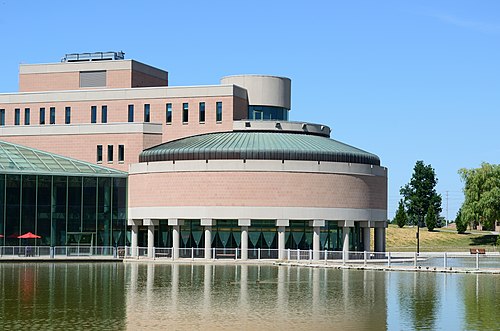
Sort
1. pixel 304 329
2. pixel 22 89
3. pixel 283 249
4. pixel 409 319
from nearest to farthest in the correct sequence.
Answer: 1. pixel 304 329
2. pixel 409 319
3. pixel 283 249
4. pixel 22 89

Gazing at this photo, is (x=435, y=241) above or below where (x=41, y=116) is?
below

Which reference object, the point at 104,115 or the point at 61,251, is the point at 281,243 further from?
the point at 104,115

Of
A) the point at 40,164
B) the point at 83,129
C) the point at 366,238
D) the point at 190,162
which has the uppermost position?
the point at 83,129

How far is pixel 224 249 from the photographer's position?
289 feet

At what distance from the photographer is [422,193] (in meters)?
169

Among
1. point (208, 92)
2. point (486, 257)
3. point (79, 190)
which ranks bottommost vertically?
point (486, 257)

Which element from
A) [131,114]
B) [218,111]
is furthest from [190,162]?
[131,114]

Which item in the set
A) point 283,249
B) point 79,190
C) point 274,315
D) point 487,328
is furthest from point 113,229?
point 487,328

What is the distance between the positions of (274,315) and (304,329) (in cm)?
481

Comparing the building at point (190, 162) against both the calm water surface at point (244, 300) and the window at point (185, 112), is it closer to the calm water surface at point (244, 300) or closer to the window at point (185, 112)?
the window at point (185, 112)

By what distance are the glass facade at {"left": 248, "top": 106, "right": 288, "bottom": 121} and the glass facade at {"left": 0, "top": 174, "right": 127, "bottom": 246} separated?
1671 cm

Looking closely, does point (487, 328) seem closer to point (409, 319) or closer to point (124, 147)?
point (409, 319)

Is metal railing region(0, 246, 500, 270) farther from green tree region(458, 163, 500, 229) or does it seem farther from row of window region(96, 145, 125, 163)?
green tree region(458, 163, 500, 229)

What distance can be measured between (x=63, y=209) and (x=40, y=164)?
16.8 ft
